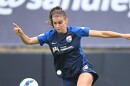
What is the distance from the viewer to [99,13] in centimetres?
896

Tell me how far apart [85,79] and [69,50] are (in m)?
0.41

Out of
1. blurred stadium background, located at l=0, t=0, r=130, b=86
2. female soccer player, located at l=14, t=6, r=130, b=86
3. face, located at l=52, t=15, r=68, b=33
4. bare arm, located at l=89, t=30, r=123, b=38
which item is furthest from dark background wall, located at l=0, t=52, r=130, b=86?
face, located at l=52, t=15, r=68, b=33

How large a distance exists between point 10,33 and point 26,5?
0.55 m

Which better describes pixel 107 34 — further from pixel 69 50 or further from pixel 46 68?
pixel 46 68

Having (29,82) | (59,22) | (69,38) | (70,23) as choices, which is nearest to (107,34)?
(69,38)

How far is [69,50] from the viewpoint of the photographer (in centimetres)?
655

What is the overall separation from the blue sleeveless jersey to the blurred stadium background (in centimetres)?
200

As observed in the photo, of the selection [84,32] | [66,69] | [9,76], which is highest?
[84,32]

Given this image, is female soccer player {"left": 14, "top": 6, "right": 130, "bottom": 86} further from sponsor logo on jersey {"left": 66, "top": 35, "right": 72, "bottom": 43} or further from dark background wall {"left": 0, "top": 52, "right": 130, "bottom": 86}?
dark background wall {"left": 0, "top": 52, "right": 130, "bottom": 86}

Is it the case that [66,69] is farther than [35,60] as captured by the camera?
No

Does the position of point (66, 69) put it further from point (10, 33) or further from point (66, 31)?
point (10, 33)

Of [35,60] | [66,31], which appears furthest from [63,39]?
[35,60]

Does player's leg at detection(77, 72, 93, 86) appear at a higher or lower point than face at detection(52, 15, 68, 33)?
lower

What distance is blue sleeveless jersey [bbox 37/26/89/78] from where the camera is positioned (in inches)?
259
